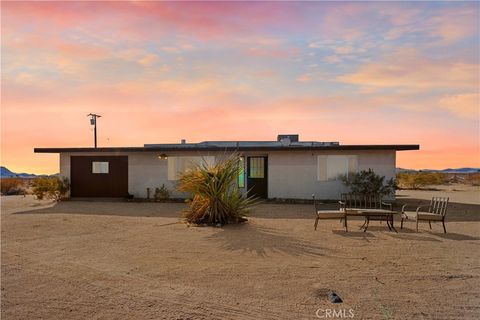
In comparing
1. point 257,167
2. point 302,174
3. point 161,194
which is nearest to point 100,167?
point 161,194

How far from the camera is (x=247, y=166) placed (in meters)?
18.4

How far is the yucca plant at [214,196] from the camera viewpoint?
11203 millimetres

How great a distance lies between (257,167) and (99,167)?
320 inches

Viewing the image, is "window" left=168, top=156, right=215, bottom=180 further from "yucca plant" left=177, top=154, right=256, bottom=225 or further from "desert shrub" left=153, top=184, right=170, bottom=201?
"yucca plant" left=177, top=154, right=256, bottom=225

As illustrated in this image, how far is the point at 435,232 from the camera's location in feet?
31.9

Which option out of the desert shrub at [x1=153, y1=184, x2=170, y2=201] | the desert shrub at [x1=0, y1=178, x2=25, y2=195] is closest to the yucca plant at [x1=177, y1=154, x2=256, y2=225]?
the desert shrub at [x1=153, y1=184, x2=170, y2=201]

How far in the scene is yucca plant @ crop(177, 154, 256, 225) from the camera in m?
11.2

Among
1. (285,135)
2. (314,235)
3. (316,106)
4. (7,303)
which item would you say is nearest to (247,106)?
(316,106)

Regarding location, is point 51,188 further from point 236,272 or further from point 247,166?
point 236,272

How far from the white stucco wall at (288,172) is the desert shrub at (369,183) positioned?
52 cm

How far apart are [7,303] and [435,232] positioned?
9259mm

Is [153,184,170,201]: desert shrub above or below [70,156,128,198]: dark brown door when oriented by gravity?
below

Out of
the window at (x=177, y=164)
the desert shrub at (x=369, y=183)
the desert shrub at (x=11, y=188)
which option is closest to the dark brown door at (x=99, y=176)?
the window at (x=177, y=164)

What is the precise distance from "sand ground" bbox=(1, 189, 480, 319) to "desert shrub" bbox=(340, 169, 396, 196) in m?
5.06
